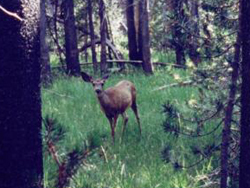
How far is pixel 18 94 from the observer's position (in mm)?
4398

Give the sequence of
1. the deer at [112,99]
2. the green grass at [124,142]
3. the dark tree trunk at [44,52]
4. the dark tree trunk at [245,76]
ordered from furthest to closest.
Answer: the dark tree trunk at [44,52]
the deer at [112,99]
the green grass at [124,142]
the dark tree trunk at [245,76]

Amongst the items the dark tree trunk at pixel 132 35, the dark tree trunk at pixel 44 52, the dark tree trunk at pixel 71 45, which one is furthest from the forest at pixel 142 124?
the dark tree trunk at pixel 132 35

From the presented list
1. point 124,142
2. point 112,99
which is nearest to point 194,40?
point 124,142

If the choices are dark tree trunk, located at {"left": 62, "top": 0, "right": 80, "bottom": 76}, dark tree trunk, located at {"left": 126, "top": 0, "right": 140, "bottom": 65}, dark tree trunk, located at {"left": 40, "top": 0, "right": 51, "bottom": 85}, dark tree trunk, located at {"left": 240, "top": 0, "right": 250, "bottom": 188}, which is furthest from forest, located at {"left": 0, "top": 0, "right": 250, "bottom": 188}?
dark tree trunk, located at {"left": 126, "top": 0, "right": 140, "bottom": 65}

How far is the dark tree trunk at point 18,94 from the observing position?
437 centimetres

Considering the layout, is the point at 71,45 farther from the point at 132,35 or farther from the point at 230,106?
the point at 230,106

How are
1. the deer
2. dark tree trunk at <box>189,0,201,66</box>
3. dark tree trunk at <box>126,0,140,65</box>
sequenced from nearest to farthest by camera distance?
dark tree trunk at <box>189,0,201,66</box>
the deer
dark tree trunk at <box>126,0,140,65</box>

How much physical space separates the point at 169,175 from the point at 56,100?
558 cm

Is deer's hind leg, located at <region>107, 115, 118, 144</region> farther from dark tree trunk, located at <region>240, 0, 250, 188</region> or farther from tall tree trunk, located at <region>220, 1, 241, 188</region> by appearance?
dark tree trunk, located at <region>240, 0, 250, 188</region>

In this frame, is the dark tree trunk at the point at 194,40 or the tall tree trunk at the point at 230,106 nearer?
the tall tree trunk at the point at 230,106

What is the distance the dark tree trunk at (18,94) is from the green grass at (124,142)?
31cm

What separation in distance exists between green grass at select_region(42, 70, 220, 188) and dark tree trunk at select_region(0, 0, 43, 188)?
310mm

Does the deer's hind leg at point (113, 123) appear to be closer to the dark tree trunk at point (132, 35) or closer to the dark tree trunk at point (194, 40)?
the dark tree trunk at point (194, 40)

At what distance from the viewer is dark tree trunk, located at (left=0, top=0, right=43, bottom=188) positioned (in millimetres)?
4371
